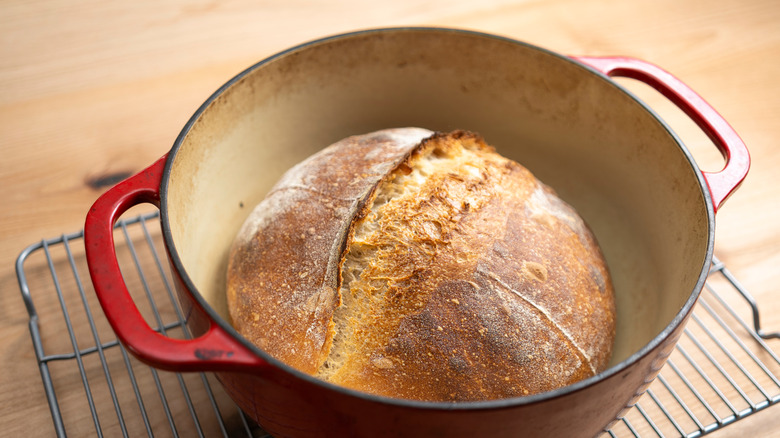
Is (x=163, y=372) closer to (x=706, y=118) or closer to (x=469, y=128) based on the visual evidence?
(x=469, y=128)

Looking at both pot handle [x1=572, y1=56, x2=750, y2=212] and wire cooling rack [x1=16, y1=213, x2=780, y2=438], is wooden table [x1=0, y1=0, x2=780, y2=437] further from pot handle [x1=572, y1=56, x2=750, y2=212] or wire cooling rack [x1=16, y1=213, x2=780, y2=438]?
pot handle [x1=572, y1=56, x2=750, y2=212]

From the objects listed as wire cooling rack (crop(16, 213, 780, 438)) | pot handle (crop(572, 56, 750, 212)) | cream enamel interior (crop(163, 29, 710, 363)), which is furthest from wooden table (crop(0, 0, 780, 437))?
pot handle (crop(572, 56, 750, 212))

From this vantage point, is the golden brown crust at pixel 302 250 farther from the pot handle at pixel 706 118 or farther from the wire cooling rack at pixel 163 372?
the pot handle at pixel 706 118

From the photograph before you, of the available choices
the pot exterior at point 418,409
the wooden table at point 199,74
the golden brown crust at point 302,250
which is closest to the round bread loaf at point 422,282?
the golden brown crust at point 302,250

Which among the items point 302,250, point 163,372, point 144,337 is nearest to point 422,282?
point 302,250

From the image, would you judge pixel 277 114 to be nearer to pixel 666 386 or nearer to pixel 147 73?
pixel 147 73

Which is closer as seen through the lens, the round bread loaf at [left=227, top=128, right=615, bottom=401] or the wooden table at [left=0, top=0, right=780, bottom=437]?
the round bread loaf at [left=227, top=128, right=615, bottom=401]

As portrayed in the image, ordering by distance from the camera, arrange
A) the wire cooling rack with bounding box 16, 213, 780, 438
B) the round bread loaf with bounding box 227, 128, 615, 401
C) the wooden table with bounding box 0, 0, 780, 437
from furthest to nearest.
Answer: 1. the wooden table with bounding box 0, 0, 780, 437
2. the wire cooling rack with bounding box 16, 213, 780, 438
3. the round bread loaf with bounding box 227, 128, 615, 401

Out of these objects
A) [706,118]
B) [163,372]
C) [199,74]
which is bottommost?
[163,372]
